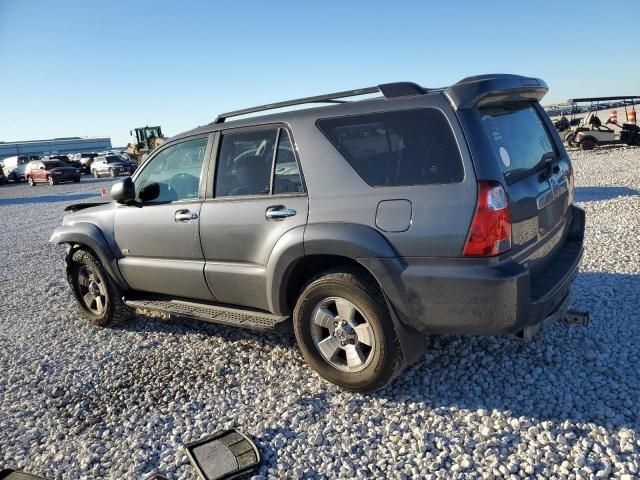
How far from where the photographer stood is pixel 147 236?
4320mm

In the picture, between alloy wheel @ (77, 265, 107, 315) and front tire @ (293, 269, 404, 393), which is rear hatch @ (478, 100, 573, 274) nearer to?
front tire @ (293, 269, 404, 393)

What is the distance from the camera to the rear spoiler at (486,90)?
2.83 meters

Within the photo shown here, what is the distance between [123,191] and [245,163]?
1.25 m

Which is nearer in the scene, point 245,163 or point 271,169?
point 271,169

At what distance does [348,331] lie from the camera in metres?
3.24

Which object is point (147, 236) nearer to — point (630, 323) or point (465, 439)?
point (465, 439)

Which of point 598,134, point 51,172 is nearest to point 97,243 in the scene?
point 598,134

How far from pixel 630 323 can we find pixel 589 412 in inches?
57.9

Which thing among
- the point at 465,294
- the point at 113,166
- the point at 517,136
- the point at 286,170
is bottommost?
the point at 465,294

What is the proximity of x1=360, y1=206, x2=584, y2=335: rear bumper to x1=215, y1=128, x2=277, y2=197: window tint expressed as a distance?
1132mm

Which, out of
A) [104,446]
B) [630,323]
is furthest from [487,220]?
[104,446]

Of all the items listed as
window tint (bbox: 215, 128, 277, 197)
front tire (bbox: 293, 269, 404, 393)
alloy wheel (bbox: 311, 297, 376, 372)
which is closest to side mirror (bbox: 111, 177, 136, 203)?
window tint (bbox: 215, 128, 277, 197)

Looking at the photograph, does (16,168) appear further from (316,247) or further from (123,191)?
(316,247)

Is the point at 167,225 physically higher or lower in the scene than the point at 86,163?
lower
